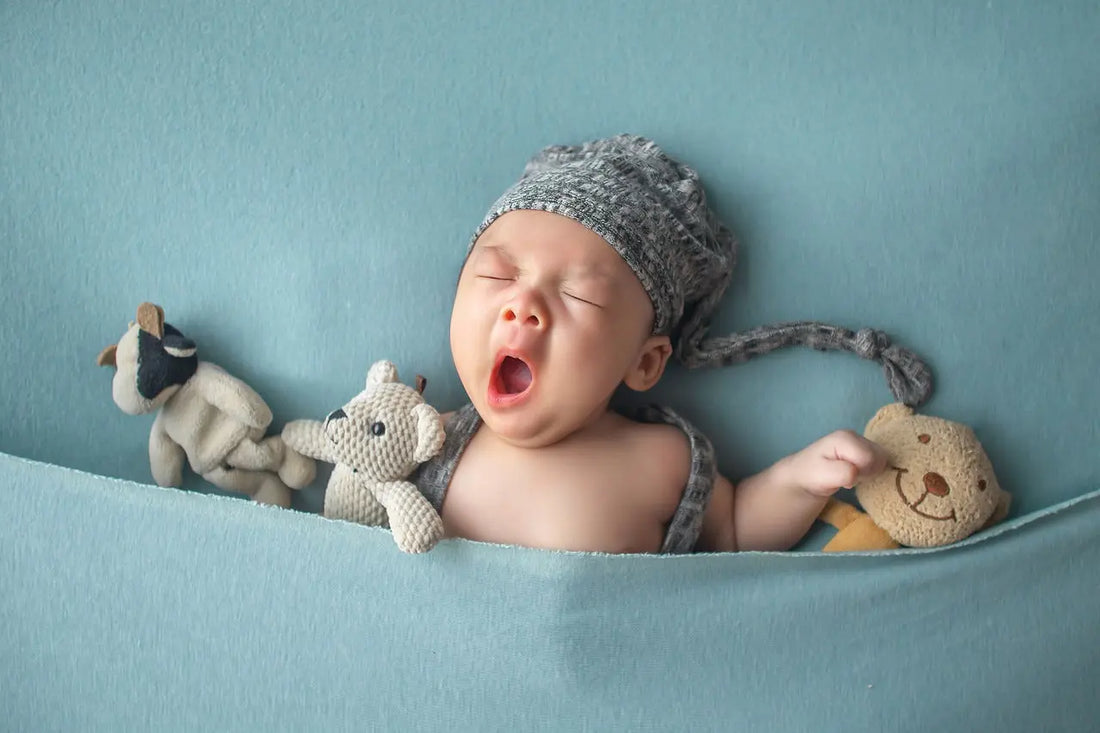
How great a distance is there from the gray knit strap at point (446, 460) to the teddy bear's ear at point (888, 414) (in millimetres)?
458

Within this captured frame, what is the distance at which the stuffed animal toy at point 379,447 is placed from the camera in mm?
991

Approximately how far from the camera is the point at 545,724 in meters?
0.92

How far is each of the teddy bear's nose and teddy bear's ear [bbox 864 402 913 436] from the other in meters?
0.09

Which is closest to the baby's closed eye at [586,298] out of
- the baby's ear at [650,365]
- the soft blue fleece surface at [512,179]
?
the baby's ear at [650,365]

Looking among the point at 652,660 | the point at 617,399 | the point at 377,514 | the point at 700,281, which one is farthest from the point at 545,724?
the point at 700,281

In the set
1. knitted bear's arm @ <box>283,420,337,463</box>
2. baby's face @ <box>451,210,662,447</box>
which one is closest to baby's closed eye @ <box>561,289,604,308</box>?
baby's face @ <box>451,210,662,447</box>

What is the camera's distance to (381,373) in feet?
3.43

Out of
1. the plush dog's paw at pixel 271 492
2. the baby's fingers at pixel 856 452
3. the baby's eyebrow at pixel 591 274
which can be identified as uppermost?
the baby's eyebrow at pixel 591 274

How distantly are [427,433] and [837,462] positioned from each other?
0.44 metres

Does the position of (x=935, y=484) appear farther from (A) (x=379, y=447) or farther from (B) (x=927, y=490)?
(A) (x=379, y=447)

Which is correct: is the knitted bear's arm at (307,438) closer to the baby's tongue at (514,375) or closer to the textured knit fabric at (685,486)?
the textured knit fabric at (685,486)

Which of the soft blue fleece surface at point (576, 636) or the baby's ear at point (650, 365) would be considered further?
the baby's ear at point (650, 365)

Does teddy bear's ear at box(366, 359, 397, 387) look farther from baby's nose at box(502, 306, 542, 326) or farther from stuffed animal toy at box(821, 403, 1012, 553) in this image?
stuffed animal toy at box(821, 403, 1012, 553)

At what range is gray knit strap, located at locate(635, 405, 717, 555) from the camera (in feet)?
3.38
